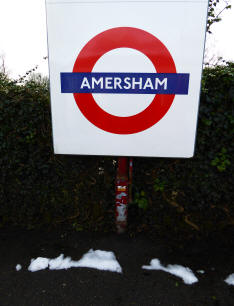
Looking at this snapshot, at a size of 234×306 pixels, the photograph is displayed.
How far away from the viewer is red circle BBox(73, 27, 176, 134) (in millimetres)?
1691

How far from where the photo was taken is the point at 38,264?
201 centimetres

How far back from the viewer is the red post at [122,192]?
214 cm

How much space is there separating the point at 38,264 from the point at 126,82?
183 centimetres

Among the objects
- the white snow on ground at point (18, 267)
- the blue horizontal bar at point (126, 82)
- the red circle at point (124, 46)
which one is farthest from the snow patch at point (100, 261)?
the blue horizontal bar at point (126, 82)

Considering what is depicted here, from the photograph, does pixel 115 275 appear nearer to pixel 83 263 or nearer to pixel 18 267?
pixel 83 263

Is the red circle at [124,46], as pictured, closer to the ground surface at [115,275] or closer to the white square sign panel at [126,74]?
the white square sign panel at [126,74]

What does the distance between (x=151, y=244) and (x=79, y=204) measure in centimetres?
89

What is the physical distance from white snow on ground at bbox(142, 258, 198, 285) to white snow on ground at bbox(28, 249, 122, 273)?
31 cm

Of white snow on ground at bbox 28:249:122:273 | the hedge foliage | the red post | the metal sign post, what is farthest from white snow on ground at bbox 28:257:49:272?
the metal sign post

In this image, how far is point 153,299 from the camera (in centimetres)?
169

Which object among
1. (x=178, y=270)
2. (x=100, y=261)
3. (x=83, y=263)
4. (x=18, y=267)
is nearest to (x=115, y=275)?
(x=100, y=261)

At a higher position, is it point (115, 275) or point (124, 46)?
point (124, 46)

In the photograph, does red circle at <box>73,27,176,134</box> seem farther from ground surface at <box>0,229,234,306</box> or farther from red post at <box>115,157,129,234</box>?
ground surface at <box>0,229,234,306</box>

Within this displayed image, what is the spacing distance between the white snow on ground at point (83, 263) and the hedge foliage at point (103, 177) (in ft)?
1.27
